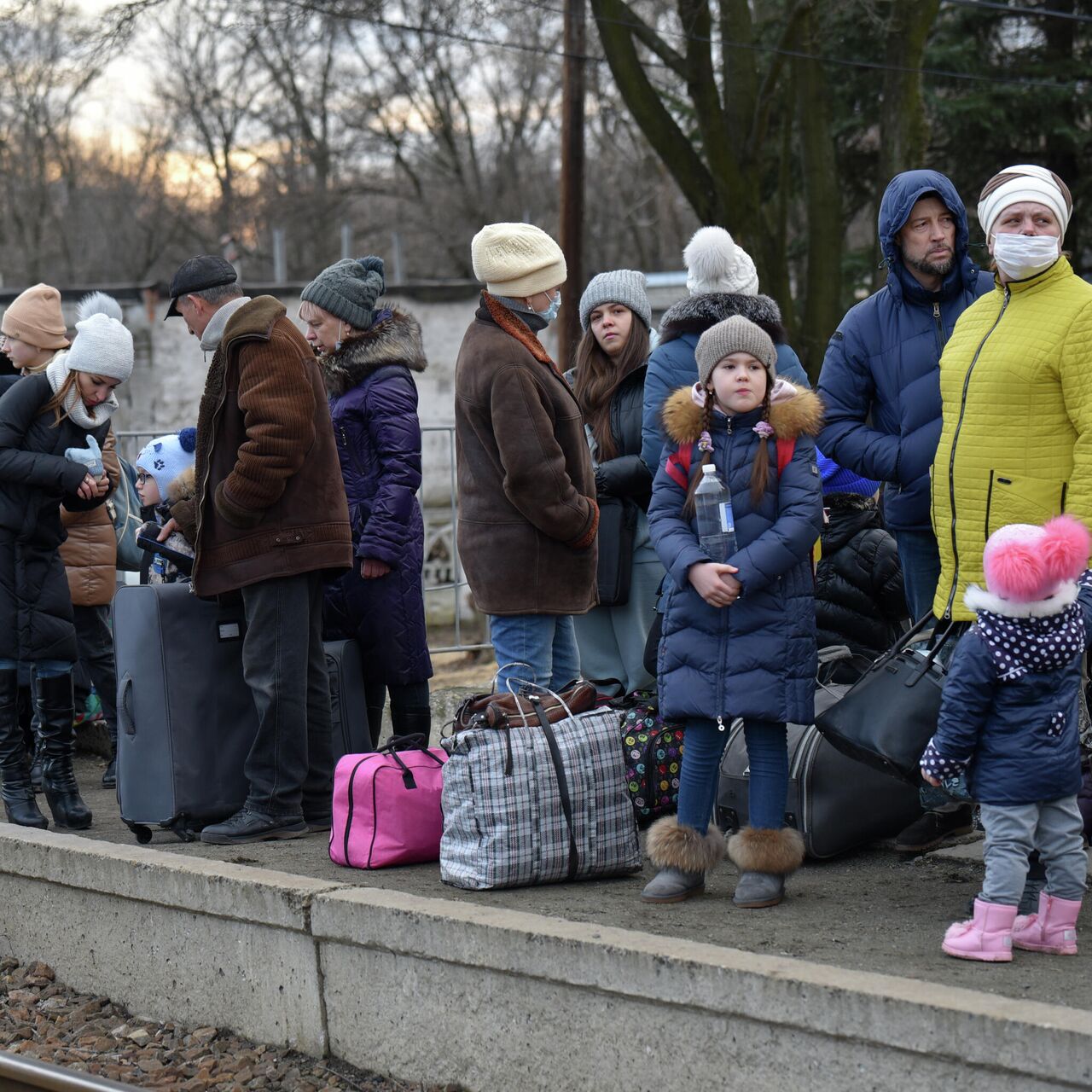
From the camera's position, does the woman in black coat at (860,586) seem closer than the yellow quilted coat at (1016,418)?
No

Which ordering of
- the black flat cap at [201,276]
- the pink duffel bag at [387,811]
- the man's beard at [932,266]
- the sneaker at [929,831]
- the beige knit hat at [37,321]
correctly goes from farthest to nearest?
the beige knit hat at [37,321] → the black flat cap at [201,276] → the sneaker at [929,831] → the pink duffel bag at [387,811] → the man's beard at [932,266]

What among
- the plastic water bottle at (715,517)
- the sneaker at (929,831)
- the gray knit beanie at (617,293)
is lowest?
the sneaker at (929,831)

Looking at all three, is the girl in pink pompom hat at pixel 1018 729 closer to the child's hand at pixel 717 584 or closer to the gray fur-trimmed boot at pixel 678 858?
the child's hand at pixel 717 584

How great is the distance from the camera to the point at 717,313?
17.6 ft

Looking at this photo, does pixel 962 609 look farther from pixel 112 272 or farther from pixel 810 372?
pixel 112 272

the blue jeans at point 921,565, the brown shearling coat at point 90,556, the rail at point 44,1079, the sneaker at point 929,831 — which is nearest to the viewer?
the rail at point 44,1079

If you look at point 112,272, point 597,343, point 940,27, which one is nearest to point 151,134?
point 112,272

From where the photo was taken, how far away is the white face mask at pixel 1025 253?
164 inches

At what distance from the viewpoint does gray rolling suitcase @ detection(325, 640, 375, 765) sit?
19.3 feet

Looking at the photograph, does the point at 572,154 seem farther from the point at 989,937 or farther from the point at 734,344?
the point at 989,937

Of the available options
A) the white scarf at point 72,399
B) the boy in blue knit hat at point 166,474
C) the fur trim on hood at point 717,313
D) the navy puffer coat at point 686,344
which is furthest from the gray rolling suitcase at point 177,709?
the fur trim on hood at point 717,313

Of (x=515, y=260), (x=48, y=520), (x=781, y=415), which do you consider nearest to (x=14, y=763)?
(x=48, y=520)

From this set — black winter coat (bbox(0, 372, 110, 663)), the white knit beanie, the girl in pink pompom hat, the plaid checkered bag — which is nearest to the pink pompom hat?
the girl in pink pompom hat

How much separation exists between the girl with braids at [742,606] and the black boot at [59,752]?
99.5 inches
